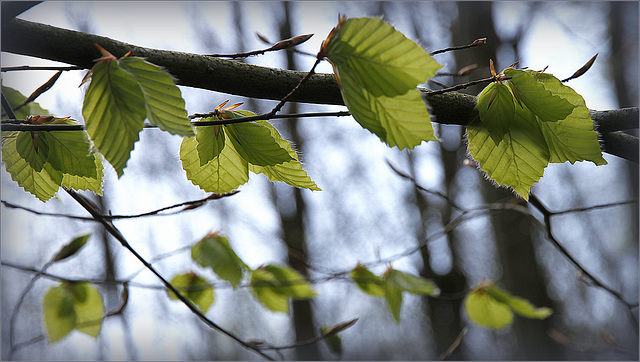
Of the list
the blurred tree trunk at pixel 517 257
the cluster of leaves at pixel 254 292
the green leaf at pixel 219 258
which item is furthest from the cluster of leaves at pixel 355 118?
the blurred tree trunk at pixel 517 257

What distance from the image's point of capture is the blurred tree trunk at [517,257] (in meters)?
2.91

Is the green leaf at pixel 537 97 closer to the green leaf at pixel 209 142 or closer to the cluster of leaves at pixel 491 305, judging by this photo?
the green leaf at pixel 209 142

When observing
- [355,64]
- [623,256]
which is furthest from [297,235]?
[355,64]

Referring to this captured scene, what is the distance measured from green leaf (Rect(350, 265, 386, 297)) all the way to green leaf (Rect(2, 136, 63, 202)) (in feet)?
2.35

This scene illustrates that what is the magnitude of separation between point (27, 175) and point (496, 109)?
49 cm

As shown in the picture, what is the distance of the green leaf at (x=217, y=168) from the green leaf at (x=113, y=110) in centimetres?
14

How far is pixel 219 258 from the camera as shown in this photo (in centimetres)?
92

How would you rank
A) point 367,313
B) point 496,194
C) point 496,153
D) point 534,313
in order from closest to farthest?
point 496,153 < point 534,313 < point 496,194 < point 367,313

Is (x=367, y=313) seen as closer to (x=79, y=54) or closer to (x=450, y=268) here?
(x=450, y=268)

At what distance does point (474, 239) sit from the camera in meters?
3.39

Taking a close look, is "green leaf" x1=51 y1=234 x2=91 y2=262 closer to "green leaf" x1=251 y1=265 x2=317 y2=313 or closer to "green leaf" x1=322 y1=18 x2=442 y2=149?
"green leaf" x1=251 y1=265 x2=317 y2=313

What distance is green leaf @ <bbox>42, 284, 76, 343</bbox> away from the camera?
841mm

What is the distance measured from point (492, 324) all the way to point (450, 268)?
2167 mm

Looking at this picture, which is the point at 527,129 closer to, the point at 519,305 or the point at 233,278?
the point at 233,278
